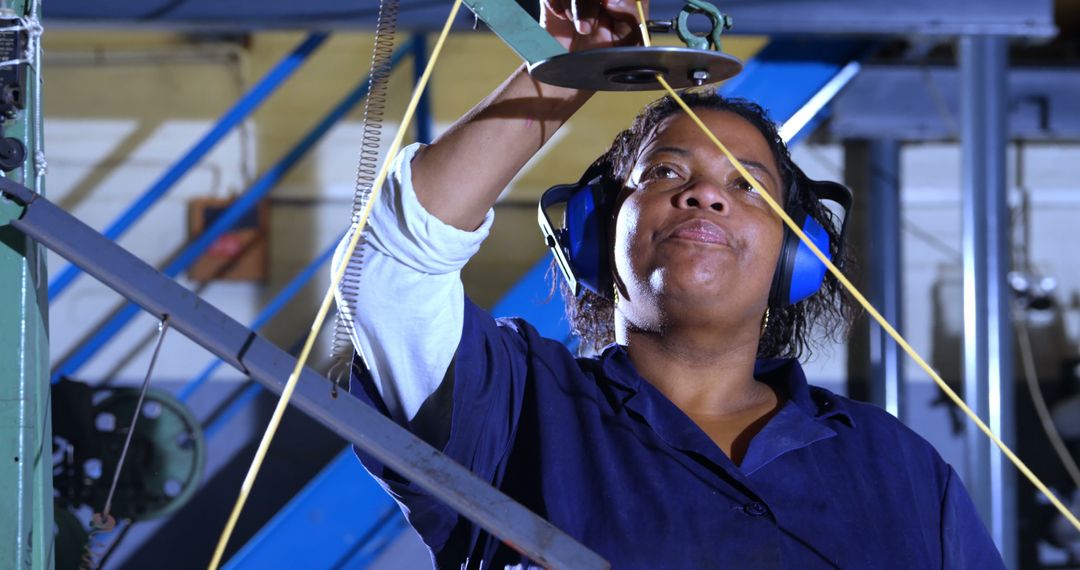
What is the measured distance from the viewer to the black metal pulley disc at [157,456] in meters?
2.54

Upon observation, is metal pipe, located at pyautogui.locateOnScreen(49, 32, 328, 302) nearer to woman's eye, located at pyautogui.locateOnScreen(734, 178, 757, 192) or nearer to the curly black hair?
the curly black hair

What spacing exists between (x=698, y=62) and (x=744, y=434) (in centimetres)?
43

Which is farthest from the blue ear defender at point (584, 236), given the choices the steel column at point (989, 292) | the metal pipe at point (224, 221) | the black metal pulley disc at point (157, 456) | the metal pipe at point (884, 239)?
the metal pipe at point (884, 239)

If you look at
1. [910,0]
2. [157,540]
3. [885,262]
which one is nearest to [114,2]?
[910,0]

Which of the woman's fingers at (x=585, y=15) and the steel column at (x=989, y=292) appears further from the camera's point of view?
the steel column at (x=989, y=292)

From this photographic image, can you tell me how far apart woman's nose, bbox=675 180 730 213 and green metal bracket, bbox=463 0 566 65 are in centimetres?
25

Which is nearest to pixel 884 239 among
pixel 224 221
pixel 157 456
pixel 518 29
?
pixel 224 221

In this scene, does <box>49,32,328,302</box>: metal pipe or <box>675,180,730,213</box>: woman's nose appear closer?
<box>675,180,730,213</box>: woman's nose

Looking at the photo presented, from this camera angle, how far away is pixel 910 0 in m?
2.23

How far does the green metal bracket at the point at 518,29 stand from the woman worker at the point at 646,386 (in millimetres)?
59

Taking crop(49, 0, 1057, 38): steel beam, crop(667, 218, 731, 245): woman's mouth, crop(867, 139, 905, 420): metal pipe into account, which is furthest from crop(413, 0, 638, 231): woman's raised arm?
crop(867, 139, 905, 420): metal pipe

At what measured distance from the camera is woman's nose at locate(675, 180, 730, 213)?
1.06 m

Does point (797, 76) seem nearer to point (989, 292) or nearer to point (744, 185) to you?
point (989, 292)

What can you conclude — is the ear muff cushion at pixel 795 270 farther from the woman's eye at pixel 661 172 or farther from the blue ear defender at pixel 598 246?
the woman's eye at pixel 661 172
